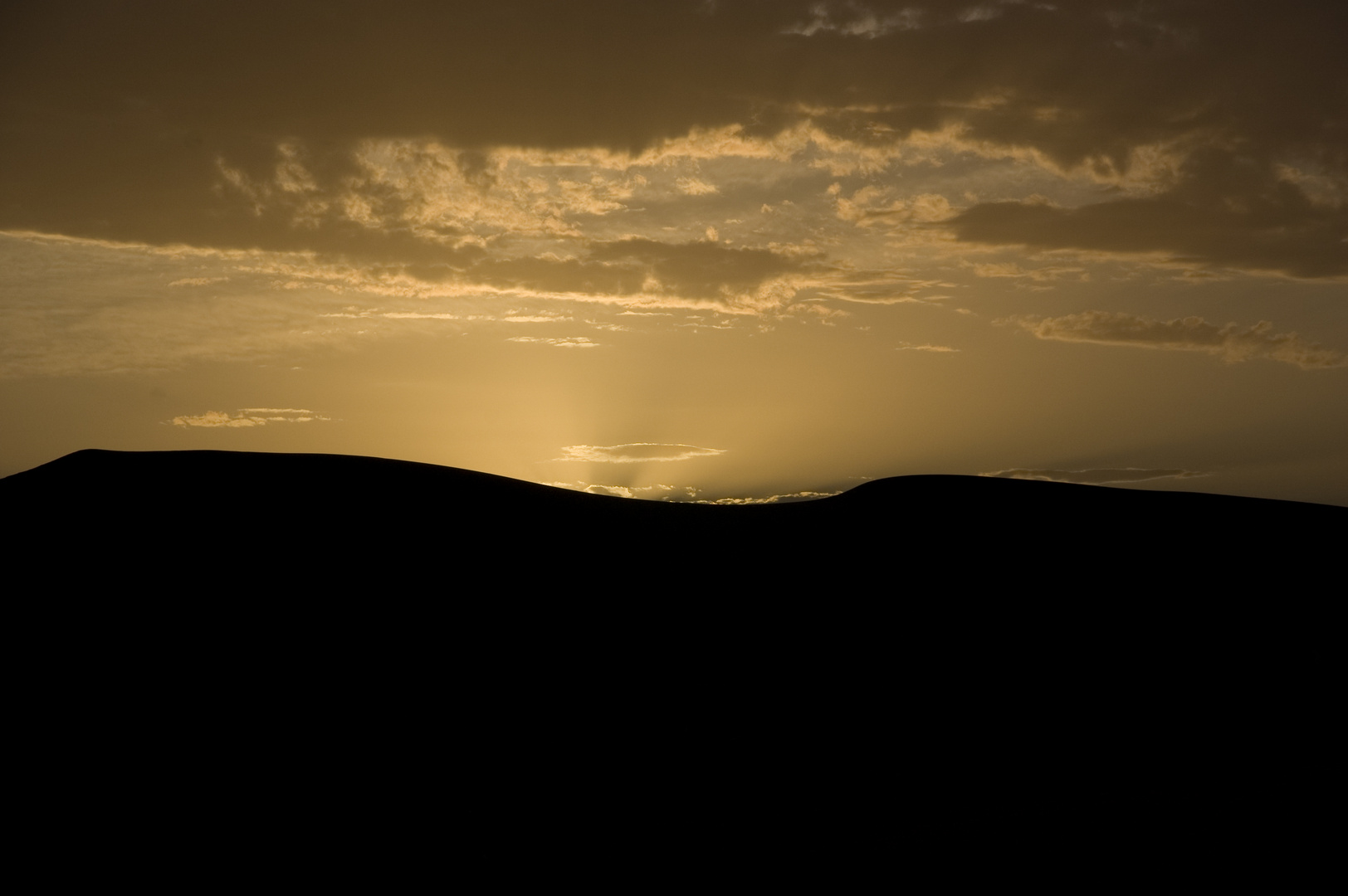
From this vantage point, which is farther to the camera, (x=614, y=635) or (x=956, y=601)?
(x=956, y=601)

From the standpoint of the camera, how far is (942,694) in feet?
40.6

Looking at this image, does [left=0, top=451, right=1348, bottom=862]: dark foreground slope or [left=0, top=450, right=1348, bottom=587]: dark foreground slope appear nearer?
[left=0, top=451, right=1348, bottom=862]: dark foreground slope

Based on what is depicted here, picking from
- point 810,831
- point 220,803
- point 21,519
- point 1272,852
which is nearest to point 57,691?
point 220,803

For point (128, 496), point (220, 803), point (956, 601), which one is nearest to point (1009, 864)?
point (220, 803)

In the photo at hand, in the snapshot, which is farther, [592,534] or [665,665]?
[592,534]

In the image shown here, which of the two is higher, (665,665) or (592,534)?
(592,534)

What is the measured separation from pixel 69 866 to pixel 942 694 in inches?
345

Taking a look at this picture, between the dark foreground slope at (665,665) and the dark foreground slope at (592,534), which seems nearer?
the dark foreground slope at (665,665)

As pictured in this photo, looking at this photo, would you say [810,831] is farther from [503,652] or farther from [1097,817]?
[503,652]

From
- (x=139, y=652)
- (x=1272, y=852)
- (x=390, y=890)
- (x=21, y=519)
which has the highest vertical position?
(x=21, y=519)

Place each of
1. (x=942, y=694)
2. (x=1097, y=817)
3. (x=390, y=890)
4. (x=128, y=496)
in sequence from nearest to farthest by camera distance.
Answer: (x=390, y=890), (x=1097, y=817), (x=942, y=694), (x=128, y=496)

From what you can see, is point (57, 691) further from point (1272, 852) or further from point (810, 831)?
point (1272, 852)

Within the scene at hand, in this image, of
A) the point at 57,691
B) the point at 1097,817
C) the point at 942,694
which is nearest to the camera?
the point at 1097,817

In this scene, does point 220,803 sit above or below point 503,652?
below
